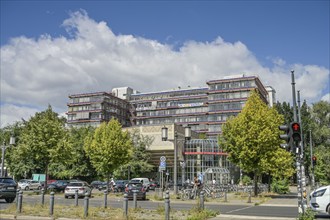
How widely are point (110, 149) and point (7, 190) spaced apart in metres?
14.6

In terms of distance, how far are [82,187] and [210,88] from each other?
251ft

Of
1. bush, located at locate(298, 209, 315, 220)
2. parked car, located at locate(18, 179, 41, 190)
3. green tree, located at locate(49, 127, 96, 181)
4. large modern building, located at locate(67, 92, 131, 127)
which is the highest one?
large modern building, located at locate(67, 92, 131, 127)

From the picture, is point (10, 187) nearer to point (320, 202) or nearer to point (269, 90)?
point (320, 202)

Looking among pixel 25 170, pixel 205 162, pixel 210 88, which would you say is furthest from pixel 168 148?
pixel 210 88

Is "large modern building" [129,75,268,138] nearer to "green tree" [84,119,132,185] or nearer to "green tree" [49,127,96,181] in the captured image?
"green tree" [49,127,96,181]

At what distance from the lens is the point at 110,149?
37438 mm

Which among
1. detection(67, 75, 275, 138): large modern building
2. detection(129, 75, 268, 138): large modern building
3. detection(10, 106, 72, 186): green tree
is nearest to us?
detection(10, 106, 72, 186): green tree

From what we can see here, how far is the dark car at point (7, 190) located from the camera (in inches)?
919

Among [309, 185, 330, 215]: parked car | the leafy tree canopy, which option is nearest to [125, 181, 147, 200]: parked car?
the leafy tree canopy

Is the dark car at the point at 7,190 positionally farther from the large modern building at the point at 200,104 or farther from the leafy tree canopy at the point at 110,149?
the large modern building at the point at 200,104

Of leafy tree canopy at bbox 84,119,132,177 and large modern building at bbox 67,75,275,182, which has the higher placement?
large modern building at bbox 67,75,275,182

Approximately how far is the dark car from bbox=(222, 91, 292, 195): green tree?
18.5 metres

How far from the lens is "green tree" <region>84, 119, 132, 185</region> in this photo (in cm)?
3756

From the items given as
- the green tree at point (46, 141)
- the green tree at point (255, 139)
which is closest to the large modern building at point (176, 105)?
the green tree at point (46, 141)
